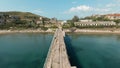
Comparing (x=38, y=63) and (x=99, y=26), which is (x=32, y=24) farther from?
(x=38, y=63)

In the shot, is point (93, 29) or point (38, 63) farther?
point (93, 29)

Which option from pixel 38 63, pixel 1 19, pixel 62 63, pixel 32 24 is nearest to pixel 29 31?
pixel 32 24

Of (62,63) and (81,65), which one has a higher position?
(62,63)

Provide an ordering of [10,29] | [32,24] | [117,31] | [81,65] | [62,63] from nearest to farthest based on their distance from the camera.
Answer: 1. [62,63]
2. [81,65]
3. [117,31]
4. [10,29]
5. [32,24]

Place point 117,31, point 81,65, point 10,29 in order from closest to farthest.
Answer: point 81,65, point 117,31, point 10,29

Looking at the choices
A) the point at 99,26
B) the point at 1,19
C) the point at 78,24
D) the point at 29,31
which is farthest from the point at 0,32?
the point at 99,26

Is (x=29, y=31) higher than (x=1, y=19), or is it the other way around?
(x=1, y=19)

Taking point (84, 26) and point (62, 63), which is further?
point (84, 26)

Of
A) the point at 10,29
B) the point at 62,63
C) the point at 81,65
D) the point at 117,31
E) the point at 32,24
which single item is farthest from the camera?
the point at 32,24

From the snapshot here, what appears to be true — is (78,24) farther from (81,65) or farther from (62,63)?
(62,63)

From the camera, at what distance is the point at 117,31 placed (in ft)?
283

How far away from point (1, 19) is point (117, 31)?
66.6 metres

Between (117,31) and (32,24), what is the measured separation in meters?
45.9

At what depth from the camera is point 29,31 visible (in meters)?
91.0
